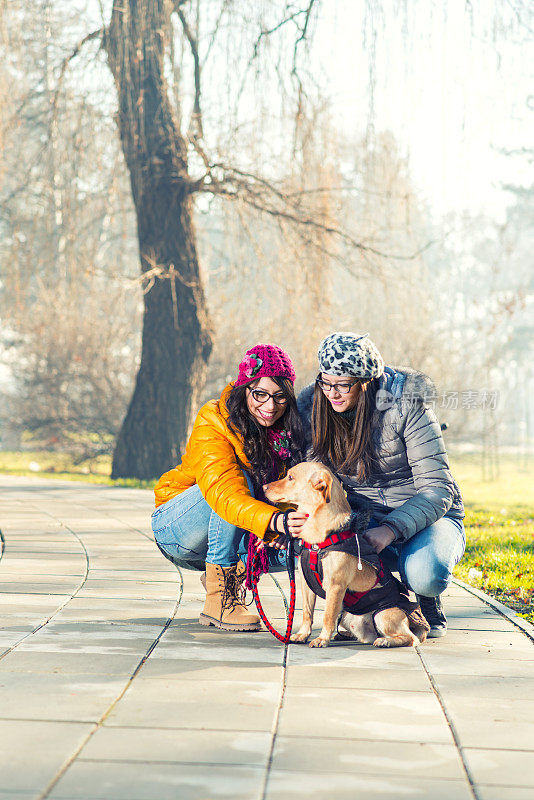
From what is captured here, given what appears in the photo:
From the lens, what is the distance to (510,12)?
805 cm

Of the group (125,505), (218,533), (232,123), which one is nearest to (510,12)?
(232,123)

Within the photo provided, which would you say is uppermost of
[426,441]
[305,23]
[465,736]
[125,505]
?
[305,23]

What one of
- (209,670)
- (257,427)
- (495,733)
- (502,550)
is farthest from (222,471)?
(502,550)

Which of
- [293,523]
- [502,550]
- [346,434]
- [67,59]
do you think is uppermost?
[67,59]

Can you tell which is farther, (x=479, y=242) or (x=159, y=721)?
(x=479, y=242)

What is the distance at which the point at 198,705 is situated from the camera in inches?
142

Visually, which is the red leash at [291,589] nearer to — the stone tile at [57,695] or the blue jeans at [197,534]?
the blue jeans at [197,534]

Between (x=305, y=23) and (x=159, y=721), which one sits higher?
(x=305, y=23)

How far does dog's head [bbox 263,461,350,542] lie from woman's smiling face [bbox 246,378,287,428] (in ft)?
1.26

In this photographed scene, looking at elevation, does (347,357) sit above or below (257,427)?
above

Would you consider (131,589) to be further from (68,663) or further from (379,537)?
(379,537)

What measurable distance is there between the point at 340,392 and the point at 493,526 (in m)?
7.09

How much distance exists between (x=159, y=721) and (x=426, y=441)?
79.5 inches

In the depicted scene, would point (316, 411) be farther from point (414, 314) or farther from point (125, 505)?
point (414, 314)
